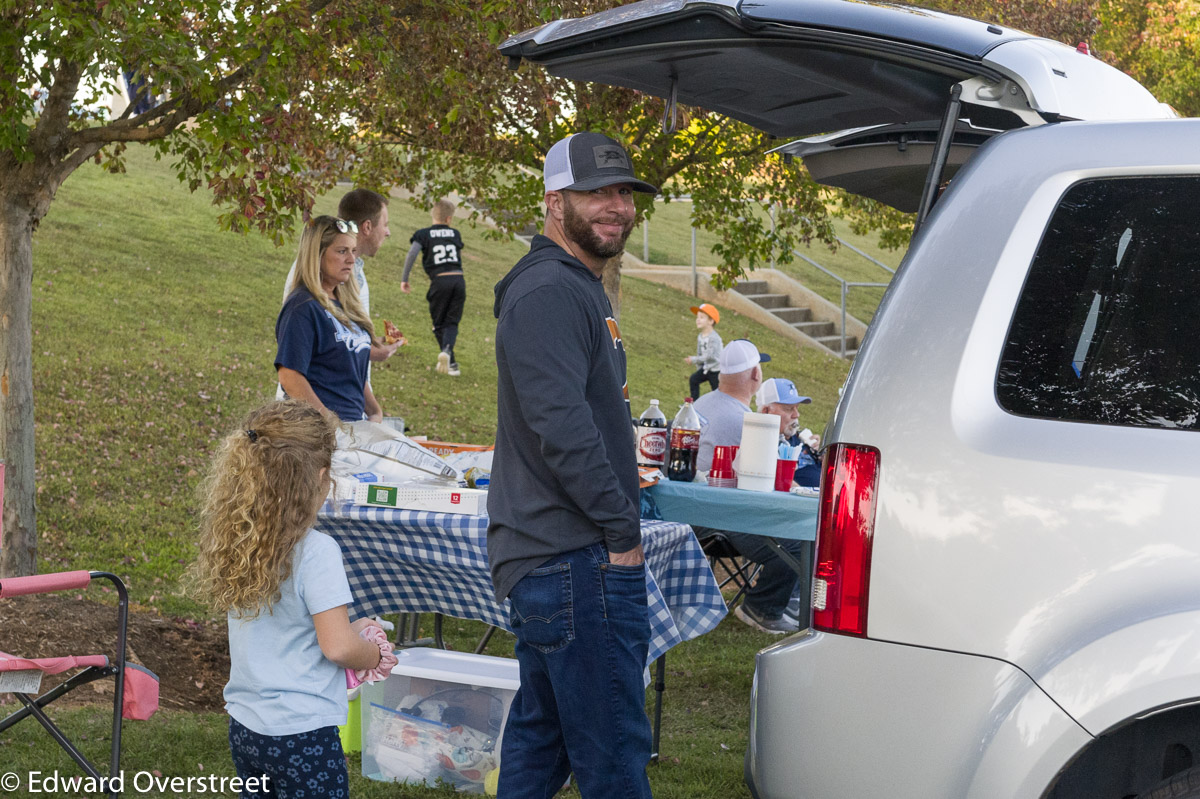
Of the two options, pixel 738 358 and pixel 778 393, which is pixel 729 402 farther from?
pixel 778 393

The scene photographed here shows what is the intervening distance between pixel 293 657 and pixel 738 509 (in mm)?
2440

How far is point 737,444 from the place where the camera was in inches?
242

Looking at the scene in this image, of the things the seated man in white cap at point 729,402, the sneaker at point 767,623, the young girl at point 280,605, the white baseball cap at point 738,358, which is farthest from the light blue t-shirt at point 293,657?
the sneaker at point 767,623

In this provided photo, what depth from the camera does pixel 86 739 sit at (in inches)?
174

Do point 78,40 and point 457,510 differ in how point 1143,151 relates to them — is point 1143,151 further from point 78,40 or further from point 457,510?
point 78,40

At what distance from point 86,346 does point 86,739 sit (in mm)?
8065

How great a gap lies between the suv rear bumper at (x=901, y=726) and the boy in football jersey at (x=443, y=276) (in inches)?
464

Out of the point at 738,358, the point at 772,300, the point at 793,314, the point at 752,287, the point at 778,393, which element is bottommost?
the point at 778,393

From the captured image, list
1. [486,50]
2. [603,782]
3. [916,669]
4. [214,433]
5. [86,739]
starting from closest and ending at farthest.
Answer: [916,669] → [603,782] → [86,739] → [486,50] → [214,433]

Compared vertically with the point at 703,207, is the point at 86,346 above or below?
below

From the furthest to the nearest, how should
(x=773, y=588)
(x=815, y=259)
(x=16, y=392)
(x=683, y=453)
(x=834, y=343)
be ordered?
(x=815, y=259) < (x=834, y=343) < (x=773, y=588) < (x=16, y=392) < (x=683, y=453)

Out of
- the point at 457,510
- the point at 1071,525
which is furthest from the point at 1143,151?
the point at 457,510

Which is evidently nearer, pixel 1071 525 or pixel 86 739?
pixel 1071 525

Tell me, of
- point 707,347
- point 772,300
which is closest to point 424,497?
point 707,347
